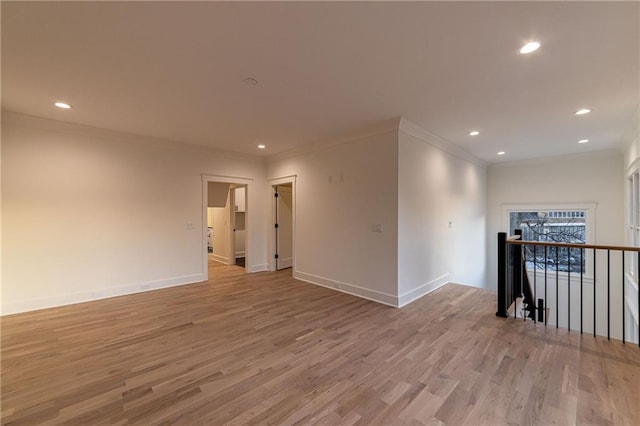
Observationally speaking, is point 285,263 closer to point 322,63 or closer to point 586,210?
point 322,63

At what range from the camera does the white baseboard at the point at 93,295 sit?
147 inches

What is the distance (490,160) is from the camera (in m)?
6.93

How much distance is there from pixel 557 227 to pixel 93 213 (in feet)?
32.2

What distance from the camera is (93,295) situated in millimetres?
4258

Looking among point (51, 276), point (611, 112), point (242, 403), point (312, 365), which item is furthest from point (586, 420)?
point (51, 276)

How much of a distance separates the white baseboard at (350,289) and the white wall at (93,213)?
214 cm

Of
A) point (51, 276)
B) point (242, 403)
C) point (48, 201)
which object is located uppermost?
point (48, 201)

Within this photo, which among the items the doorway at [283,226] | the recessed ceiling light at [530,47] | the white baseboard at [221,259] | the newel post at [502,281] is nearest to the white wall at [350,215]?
the doorway at [283,226]

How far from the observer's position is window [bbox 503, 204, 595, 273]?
6112mm

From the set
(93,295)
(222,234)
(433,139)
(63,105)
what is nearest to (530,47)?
(433,139)

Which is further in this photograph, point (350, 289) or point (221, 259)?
point (221, 259)

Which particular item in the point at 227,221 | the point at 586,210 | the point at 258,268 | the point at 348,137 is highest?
the point at 348,137

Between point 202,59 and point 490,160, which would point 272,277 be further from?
point 490,160

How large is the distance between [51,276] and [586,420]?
243 inches
